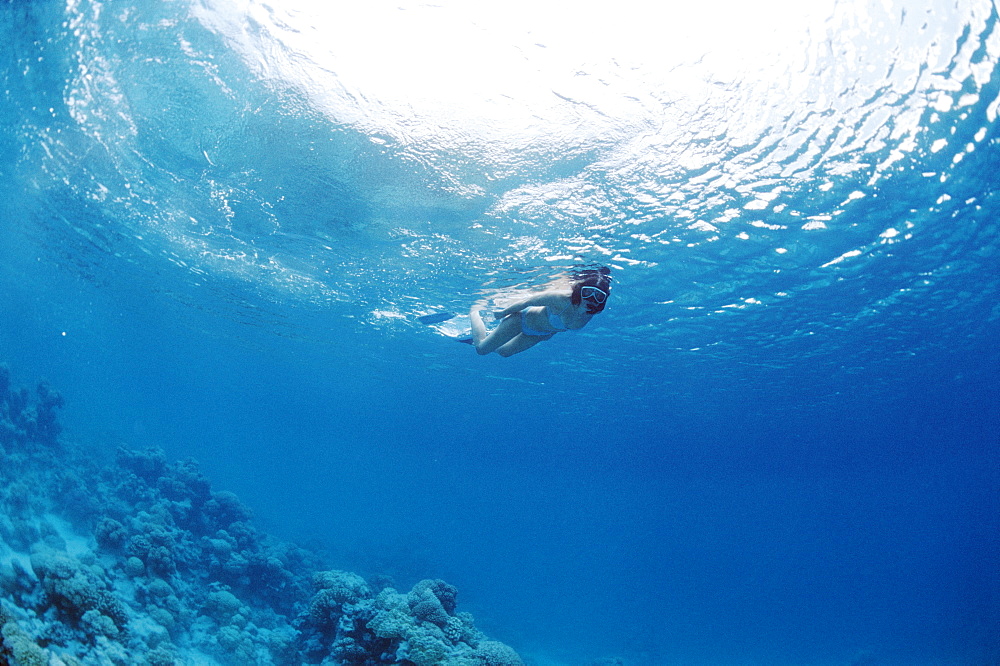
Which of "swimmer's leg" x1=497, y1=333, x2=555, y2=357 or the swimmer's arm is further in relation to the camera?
"swimmer's leg" x1=497, y1=333, x2=555, y2=357

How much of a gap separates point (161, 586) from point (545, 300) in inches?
495

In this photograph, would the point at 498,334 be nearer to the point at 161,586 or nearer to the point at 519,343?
the point at 519,343

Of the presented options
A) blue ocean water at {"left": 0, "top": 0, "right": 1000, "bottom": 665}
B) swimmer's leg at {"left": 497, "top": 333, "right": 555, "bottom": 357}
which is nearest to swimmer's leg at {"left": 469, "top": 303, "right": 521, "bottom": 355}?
swimmer's leg at {"left": 497, "top": 333, "right": 555, "bottom": 357}

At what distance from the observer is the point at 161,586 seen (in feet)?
37.9

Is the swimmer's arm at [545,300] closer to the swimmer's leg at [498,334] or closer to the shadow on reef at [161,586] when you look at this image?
the swimmer's leg at [498,334]

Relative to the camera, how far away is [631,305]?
18125 mm

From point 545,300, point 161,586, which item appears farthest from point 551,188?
point 161,586

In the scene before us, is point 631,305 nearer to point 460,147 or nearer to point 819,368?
point 460,147

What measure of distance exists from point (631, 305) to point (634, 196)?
7.63m

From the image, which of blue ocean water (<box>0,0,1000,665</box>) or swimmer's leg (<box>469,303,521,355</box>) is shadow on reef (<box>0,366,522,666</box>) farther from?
blue ocean water (<box>0,0,1000,665</box>)

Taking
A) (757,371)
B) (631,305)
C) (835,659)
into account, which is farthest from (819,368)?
(835,659)

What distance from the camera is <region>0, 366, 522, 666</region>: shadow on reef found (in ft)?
25.0

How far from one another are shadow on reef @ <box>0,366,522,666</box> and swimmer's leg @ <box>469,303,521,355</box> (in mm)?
5085

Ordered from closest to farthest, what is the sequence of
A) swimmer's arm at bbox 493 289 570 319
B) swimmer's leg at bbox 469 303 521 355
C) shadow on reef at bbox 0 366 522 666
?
1. swimmer's arm at bbox 493 289 570 319
2. swimmer's leg at bbox 469 303 521 355
3. shadow on reef at bbox 0 366 522 666
